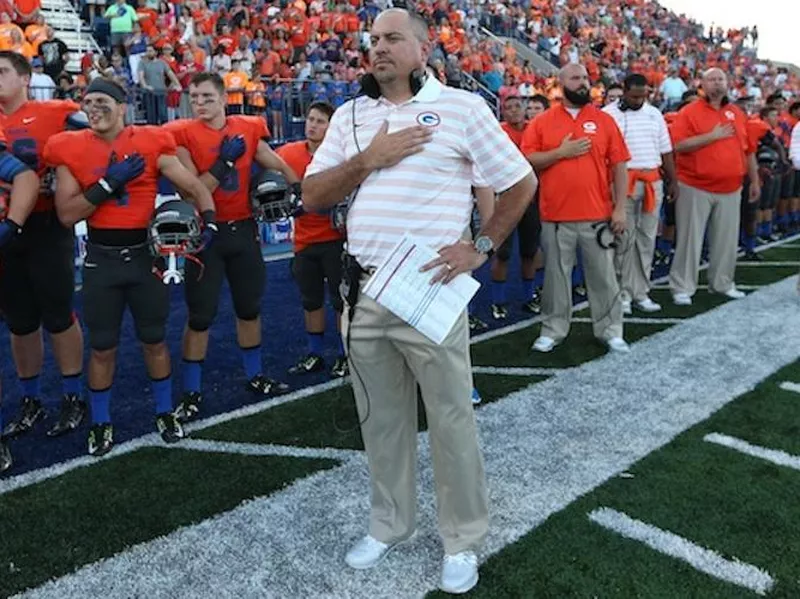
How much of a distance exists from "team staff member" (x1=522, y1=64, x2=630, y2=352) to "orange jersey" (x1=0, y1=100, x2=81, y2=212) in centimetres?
290

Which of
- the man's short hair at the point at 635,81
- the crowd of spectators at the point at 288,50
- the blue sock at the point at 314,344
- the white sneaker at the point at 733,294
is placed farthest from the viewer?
the crowd of spectators at the point at 288,50

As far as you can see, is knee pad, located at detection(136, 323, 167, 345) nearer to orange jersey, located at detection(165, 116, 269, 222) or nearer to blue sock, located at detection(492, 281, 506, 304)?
orange jersey, located at detection(165, 116, 269, 222)

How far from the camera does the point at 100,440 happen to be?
3.81 metres

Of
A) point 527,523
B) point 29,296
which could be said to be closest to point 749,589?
point 527,523

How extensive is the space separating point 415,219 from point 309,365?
110 inches

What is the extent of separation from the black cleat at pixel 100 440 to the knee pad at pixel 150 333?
0.46 meters

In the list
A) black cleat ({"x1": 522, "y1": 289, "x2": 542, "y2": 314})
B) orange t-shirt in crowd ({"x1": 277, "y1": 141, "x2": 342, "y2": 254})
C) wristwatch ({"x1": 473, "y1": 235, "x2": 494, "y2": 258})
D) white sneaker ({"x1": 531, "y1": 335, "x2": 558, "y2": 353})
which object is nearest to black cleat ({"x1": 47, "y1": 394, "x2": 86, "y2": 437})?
orange t-shirt in crowd ({"x1": 277, "y1": 141, "x2": 342, "y2": 254})

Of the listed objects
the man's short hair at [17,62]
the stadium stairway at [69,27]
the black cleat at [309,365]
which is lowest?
the black cleat at [309,365]

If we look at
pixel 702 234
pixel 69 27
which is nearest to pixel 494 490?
pixel 702 234

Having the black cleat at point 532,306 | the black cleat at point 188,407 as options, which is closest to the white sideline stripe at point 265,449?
the black cleat at point 188,407

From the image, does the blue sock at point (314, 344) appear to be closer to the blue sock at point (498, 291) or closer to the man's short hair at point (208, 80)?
the man's short hair at point (208, 80)

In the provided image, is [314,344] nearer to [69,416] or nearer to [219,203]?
[219,203]

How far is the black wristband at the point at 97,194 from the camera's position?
11.5 ft

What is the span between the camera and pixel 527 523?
119 inches
